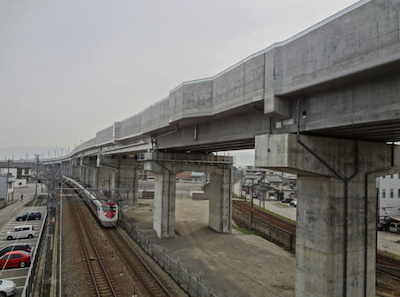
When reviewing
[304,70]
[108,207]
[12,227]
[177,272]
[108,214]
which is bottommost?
[12,227]

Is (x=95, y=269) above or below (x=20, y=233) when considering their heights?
below

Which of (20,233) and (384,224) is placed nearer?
(20,233)

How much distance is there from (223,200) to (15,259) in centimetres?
1894

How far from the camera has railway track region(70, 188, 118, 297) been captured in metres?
16.7

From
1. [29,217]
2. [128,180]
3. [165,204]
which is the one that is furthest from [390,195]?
[29,217]

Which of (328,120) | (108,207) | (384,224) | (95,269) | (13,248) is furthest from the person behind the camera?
(384,224)

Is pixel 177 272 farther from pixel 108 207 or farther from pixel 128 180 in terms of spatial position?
pixel 128 180

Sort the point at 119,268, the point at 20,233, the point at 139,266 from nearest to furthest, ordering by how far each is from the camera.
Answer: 1. the point at 119,268
2. the point at 139,266
3. the point at 20,233

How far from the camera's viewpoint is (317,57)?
32.7 ft

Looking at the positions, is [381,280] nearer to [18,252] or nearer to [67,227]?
[18,252]

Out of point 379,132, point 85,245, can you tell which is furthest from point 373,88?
point 85,245

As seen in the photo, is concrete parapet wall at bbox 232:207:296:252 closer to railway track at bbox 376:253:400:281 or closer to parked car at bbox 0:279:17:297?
railway track at bbox 376:253:400:281

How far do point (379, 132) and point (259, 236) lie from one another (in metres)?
22.7

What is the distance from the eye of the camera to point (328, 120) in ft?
34.0
